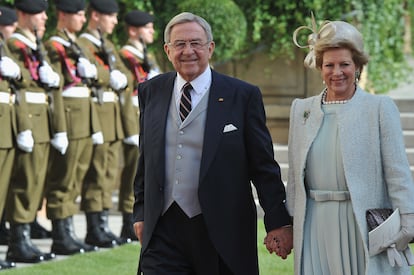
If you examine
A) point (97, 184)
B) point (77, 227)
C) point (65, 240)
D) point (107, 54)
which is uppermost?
point (107, 54)

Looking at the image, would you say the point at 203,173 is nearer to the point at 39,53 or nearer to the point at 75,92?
the point at 39,53

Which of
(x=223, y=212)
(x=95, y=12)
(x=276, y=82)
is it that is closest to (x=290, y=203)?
(x=223, y=212)

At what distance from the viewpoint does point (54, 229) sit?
9820 millimetres

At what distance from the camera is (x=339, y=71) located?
17.1 feet

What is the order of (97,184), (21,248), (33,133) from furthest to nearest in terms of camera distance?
(97,184) < (33,133) < (21,248)

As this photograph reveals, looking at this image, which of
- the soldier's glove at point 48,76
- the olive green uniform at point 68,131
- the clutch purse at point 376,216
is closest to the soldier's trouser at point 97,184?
the olive green uniform at point 68,131

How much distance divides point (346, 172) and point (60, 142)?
4701mm

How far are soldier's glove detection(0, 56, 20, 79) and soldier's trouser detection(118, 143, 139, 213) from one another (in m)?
2.05

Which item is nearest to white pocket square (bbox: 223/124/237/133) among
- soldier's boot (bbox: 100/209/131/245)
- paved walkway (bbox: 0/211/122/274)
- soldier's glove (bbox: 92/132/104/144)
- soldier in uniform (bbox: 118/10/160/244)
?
paved walkway (bbox: 0/211/122/274)

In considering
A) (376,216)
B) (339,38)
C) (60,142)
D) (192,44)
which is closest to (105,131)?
(60,142)

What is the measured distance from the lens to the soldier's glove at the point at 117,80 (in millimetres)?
10391

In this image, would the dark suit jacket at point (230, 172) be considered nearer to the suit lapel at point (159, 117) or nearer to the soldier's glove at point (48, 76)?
the suit lapel at point (159, 117)

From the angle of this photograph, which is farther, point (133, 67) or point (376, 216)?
point (133, 67)

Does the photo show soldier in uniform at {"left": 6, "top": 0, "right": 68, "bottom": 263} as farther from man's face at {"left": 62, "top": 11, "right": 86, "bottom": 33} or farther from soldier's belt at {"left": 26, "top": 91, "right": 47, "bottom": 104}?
man's face at {"left": 62, "top": 11, "right": 86, "bottom": 33}
